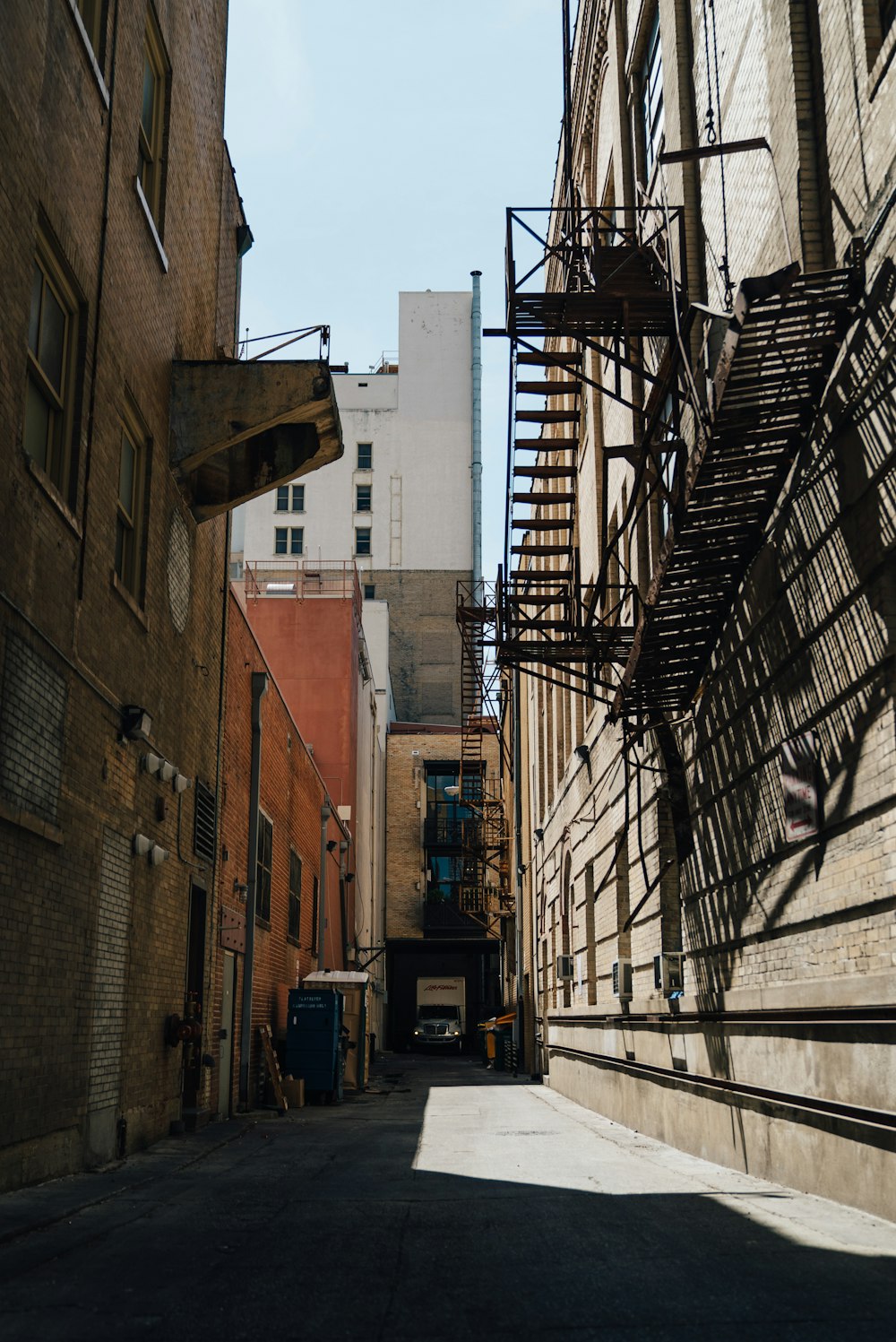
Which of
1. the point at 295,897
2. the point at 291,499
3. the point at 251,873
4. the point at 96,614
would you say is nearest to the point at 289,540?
the point at 291,499

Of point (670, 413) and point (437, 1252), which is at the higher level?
point (670, 413)

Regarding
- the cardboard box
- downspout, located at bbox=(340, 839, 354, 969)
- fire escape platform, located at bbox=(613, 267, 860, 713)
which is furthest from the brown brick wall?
downspout, located at bbox=(340, 839, 354, 969)

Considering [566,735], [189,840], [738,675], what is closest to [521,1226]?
[738,675]

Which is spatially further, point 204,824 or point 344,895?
point 344,895

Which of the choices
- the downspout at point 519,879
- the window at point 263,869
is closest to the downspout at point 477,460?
the downspout at point 519,879

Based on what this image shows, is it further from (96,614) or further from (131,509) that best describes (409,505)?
(96,614)

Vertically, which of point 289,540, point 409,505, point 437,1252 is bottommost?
point 437,1252

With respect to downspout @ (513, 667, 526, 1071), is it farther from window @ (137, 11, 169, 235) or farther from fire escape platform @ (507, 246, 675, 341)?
window @ (137, 11, 169, 235)

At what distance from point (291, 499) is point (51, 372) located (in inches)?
2296

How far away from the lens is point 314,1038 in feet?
68.2

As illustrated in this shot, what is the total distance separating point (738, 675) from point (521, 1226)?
16.0ft

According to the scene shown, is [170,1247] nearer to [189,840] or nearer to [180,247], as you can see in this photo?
[189,840]

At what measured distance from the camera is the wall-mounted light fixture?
462 inches

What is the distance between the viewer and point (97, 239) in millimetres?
10977
